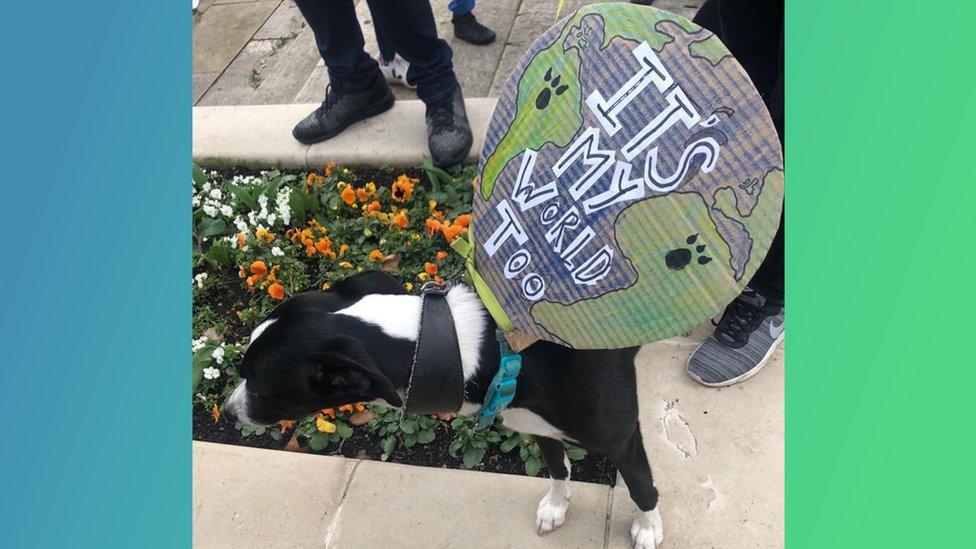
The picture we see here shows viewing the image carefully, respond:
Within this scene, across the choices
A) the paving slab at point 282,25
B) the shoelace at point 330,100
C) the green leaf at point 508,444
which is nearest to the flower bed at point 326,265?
the green leaf at point 508,444

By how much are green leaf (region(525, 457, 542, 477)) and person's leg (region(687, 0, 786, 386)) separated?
729 mm

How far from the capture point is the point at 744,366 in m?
2.77

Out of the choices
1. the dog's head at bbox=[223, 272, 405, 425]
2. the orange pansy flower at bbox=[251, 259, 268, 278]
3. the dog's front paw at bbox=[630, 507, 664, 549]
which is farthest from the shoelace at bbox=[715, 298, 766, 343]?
the orange pansy flower at bbox=[251, 259, 268, 278]

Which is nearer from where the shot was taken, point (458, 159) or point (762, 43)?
point (762, 43)

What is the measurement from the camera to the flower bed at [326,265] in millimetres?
2783

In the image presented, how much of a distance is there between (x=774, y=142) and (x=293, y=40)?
4504 mm

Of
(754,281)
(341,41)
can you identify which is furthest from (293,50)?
(754,281)

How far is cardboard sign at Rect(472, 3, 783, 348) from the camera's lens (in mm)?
1487

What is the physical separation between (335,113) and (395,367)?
265cm

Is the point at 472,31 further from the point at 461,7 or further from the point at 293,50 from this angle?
the point at 293,50

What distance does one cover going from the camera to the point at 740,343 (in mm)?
2818

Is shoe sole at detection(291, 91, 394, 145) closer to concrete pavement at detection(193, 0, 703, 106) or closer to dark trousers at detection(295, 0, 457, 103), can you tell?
dark trousers at detection(295, 0, 457, 103)

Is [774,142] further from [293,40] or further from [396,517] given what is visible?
[293,40]

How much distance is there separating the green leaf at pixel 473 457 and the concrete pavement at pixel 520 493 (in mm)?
73
